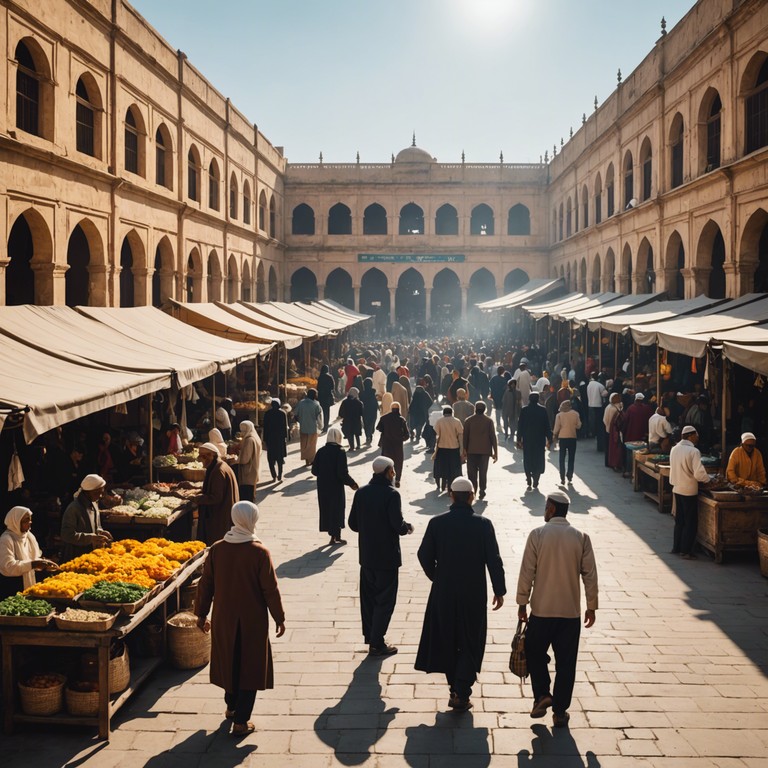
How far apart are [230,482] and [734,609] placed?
4.80 metres

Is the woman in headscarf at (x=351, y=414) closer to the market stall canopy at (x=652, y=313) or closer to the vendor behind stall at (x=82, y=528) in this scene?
the market stall canopy at (x=652, y=313)

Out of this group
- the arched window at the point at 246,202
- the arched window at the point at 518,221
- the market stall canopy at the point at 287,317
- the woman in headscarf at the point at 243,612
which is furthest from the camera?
the arched window at the point at 518,221

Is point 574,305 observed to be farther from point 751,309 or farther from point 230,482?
point 230,482

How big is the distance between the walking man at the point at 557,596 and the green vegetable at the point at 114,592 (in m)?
2.62

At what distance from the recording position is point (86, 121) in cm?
1595

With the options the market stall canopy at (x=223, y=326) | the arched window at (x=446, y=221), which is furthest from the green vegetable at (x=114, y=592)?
the arched window at (x=446, y=221)

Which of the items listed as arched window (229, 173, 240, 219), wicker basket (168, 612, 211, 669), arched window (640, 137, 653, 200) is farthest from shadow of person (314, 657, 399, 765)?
arched window (229, 173, 240, 219)

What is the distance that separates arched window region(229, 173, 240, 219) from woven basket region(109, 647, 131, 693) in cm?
2321

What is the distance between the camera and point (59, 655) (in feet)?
19.3

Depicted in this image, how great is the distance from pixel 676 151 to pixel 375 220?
24.7 metres

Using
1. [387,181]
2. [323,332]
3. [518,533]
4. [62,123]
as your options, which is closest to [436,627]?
[518,533]

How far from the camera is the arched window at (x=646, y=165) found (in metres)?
23.1

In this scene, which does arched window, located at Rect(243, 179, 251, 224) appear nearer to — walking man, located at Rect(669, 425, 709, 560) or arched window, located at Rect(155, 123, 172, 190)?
arched window, located at Rect(155, 123, 172, 190)

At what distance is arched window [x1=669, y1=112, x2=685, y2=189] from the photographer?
20.5m
